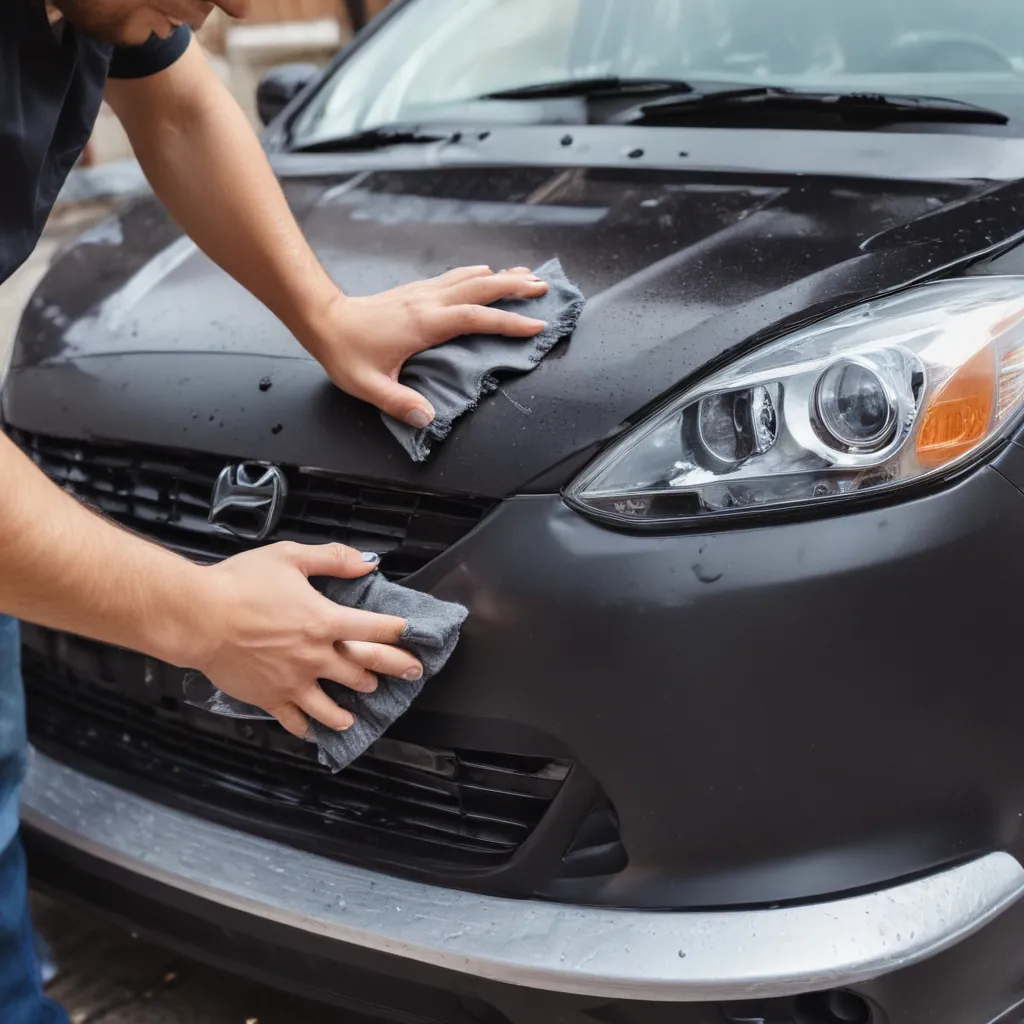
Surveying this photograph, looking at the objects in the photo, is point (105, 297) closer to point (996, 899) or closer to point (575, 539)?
point (575, 539)

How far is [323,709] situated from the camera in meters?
1.40

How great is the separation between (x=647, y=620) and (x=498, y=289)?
20.9 inches

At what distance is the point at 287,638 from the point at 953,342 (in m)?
0.82

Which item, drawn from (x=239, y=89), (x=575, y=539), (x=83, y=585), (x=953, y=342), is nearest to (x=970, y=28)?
(x=953, y=342)

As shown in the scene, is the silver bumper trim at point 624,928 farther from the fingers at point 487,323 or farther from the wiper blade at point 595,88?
the wiper blade at point 595,88

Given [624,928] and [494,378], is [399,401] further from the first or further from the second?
[624,928]

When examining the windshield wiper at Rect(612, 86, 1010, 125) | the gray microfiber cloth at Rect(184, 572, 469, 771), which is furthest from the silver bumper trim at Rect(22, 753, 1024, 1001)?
the windshield wiper at Rect(612, 86, 1010, 125)

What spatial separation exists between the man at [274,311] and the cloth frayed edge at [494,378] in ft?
0.05

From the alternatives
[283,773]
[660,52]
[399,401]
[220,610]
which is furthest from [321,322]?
[660,52]

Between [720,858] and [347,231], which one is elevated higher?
[347,231]

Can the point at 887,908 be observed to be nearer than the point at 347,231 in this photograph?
Yes

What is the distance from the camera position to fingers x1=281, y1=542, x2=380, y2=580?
1.39m

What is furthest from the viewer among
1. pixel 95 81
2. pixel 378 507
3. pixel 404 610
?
pixel 95 81

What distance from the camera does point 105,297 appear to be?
2004 millimetres
